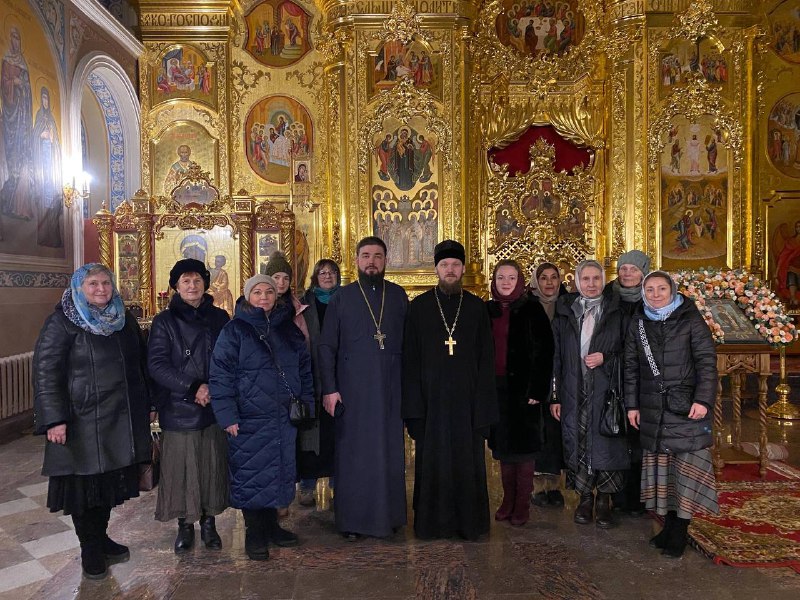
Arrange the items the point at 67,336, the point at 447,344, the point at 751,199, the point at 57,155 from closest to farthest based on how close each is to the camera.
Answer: the point at 67,336, the point at 447,344, the point at 57,155, the point at 751,199

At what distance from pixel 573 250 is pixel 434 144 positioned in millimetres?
3062

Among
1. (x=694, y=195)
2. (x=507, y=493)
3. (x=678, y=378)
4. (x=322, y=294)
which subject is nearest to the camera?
(x=678, y=378)

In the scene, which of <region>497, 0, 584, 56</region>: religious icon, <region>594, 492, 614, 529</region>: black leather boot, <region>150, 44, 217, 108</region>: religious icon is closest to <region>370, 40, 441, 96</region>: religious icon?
<region>497, 0, 584, 56</region>: religious icon

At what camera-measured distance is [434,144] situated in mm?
10117

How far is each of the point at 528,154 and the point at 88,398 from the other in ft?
29.8

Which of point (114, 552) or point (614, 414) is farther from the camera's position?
point (614, 414)

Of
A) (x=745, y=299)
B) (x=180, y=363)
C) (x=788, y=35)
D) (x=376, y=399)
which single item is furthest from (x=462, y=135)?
(x=180, y=363)

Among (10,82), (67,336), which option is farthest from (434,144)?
A: (67,336)

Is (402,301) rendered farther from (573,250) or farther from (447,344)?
(573,250)

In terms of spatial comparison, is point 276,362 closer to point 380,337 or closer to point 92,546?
point 380,337

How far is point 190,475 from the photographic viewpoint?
3.81m

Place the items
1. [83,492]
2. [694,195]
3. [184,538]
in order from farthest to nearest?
[694,195], [184,538], [83,492]

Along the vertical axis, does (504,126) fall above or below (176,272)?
above

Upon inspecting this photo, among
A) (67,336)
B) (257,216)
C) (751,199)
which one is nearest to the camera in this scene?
(67,336)
